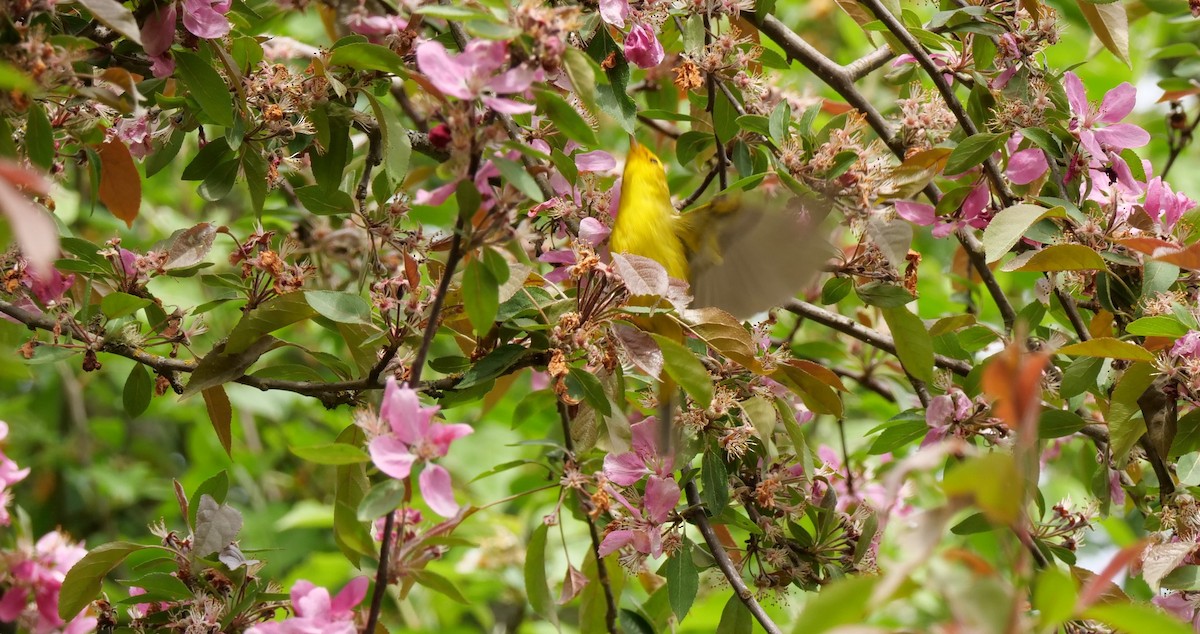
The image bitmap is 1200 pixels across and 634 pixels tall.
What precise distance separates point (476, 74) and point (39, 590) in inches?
50.7

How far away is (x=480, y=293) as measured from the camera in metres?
1.25

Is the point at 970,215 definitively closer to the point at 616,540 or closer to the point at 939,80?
the point at 939,80

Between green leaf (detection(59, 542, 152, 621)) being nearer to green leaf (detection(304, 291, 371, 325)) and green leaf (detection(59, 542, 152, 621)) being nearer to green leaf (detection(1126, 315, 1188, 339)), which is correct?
green leaf (detection(304, 291, 371, 325))

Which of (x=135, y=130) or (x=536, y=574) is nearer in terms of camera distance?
(x=135, y=130)

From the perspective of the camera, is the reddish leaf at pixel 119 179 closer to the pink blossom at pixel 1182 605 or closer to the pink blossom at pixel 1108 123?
the pink blossom at pixel 1108 123

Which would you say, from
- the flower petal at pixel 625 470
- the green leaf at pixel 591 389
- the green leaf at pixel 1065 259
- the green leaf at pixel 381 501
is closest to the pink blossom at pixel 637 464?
the flower petal at pixel 625 470

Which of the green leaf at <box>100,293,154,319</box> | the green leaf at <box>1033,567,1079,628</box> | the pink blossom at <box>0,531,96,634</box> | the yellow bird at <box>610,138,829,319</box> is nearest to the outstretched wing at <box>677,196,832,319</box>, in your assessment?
the yellow bird at <box>610,138,829,319</box>

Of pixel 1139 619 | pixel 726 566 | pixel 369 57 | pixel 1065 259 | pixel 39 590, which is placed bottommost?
pixel 39 590

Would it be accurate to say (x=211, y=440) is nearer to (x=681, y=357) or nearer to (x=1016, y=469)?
(x=681, y=357)

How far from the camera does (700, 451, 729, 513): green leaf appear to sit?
1.65m

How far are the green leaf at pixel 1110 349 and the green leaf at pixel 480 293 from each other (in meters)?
0.80

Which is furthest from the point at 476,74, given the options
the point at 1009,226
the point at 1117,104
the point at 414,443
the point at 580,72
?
the point at 1117,104

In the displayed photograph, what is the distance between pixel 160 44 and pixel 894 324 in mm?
1184

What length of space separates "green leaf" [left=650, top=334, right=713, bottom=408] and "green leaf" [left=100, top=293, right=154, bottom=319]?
0.72 m
